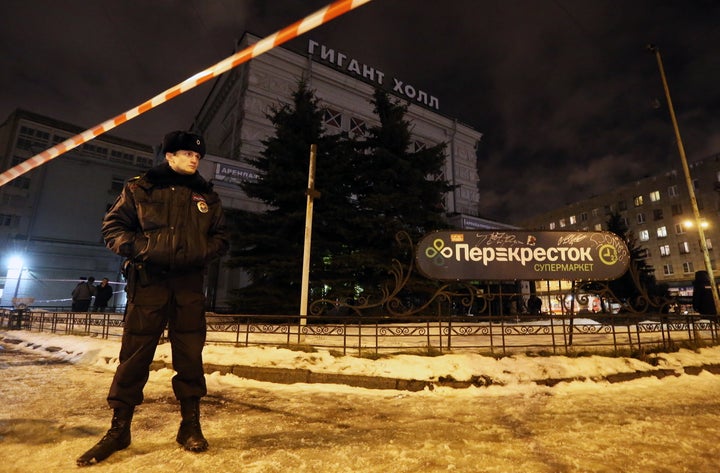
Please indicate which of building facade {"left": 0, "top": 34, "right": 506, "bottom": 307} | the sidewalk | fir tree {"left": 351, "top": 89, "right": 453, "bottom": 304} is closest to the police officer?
the sidewalk

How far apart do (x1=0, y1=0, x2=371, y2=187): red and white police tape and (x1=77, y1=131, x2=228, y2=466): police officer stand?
1.93m

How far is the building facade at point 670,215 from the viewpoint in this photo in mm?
38812

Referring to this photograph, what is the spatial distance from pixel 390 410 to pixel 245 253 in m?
8.79

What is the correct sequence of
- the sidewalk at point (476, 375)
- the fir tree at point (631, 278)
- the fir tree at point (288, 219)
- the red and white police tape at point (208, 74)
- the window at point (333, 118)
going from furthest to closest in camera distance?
Answer: the window at point (333, 118), the fir tree at point (631, 278), the fir tree at point (288, 219), the sidewalk at point (476, 375), the red and white police tape at point (208, 74)

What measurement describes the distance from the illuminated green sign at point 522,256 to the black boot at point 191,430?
4.61 m

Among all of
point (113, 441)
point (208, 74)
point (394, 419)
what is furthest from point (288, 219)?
A: point (113, 441)

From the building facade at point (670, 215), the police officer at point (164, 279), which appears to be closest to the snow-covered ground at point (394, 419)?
the police officer at point (164, 279)

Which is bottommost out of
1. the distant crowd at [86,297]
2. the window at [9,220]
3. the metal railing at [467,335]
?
the metal railing at [467,335]

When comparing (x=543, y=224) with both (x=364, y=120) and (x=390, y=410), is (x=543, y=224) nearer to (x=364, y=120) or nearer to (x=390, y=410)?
(x=364, y=120)

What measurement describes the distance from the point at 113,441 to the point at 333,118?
97.9ft

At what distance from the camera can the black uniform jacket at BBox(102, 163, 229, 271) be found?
237 cm

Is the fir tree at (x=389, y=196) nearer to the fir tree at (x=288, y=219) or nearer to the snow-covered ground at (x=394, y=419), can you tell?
the fir tree at (x=288, y=219)

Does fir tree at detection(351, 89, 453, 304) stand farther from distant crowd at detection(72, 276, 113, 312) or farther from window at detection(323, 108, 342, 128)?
window at detection(323, 108, 342, 128)

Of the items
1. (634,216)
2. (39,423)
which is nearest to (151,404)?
(39,423)
